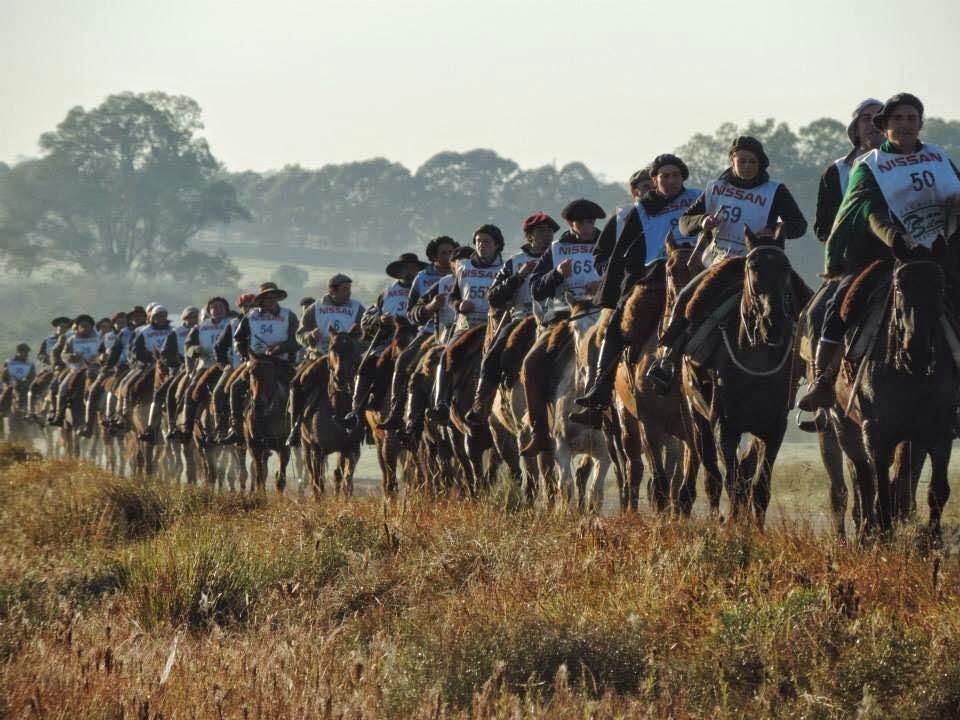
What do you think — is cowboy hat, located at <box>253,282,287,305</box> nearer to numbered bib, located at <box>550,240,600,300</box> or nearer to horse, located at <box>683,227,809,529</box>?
numbered bib, located at <box>550,240,600,300</box>

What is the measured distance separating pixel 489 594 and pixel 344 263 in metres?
136

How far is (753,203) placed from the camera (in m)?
12.0

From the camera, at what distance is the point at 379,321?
20016 mm

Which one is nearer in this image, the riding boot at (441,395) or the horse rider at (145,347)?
the riding boot at (441,395)

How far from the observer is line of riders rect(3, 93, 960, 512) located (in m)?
10.1

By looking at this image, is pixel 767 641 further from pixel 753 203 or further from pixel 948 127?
pixel 948 127

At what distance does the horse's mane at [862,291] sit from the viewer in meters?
9.91

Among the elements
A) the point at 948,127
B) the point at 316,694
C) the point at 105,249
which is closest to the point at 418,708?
the point at 316,694

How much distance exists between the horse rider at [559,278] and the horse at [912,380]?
5391 millimetres

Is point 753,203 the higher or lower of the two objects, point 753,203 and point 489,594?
the higher

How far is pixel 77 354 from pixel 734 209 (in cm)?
2744

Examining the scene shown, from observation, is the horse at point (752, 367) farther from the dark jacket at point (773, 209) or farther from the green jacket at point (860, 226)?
the dark jacket at point (773, 209)

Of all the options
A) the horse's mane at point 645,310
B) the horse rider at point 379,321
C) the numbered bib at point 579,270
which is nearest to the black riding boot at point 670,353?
the horse's mane at point 645,310

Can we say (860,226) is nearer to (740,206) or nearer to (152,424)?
(740,206)
